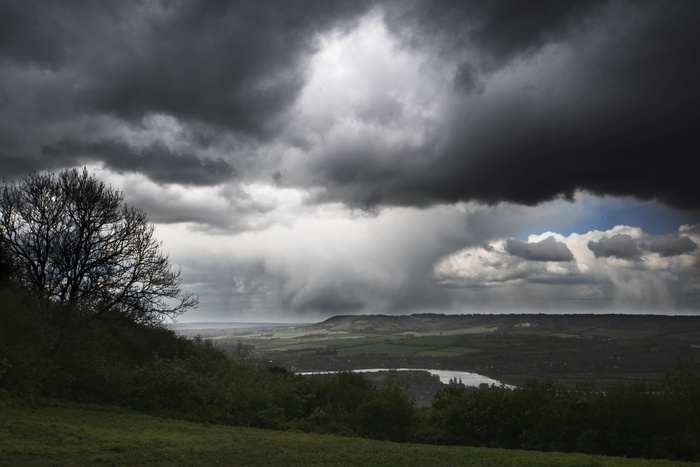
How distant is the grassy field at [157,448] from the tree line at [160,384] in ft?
24.6

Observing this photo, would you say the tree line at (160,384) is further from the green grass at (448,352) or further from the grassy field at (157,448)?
the green grass at (448,352)

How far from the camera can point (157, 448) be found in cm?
1956

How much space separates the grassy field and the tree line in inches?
295

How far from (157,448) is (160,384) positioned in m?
17.6

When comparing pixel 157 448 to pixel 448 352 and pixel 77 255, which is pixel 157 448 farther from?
pixel 448 352

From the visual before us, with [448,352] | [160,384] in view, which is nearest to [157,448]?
[160,384]

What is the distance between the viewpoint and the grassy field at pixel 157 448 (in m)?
17.4

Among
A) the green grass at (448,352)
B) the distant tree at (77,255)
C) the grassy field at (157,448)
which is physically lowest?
the green grass at (448,352)

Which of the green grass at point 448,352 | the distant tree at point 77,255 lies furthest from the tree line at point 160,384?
the green grass at point 448,352

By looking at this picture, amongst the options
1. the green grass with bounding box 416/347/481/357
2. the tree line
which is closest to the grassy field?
the tree line

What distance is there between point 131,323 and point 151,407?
7960 mm

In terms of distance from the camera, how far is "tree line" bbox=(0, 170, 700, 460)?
33.9 m

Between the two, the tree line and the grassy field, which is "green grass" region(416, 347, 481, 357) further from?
the grassy field

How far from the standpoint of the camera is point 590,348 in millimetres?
177000
